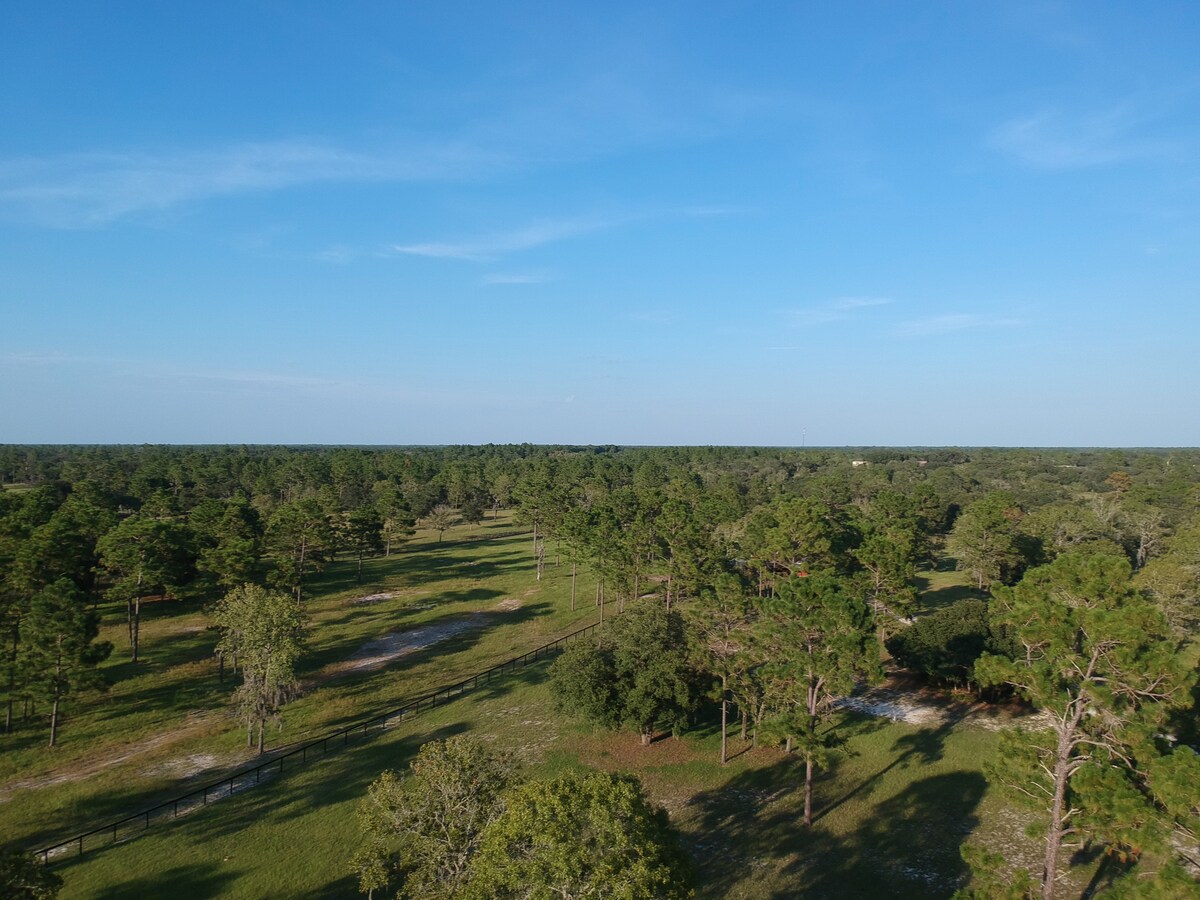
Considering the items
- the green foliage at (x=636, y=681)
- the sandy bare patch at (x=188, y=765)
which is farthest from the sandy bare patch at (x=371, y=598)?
the green foliage at (x=636, y=681)

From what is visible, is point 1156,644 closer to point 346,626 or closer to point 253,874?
point 253,874

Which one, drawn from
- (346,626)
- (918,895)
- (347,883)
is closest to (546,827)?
(347,883)

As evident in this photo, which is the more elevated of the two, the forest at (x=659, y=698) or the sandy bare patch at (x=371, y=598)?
the forest at (x=659, y=698)

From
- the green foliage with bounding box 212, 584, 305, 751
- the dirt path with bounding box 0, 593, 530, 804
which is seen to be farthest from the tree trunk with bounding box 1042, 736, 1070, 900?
the dirt path with bounding box 0, 593, 530, 804

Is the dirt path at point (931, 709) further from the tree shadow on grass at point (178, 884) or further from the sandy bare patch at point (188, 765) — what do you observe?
the sandy bare patch at point (188, 765)

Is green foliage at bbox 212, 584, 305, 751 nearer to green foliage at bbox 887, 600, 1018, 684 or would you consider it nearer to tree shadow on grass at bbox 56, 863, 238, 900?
tree shadow on grass at bbox 56, 863, 238, 900

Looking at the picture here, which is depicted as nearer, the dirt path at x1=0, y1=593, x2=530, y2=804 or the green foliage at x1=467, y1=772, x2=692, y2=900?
the green foliage at x1=467, y1=772, x2=692, y2=900
